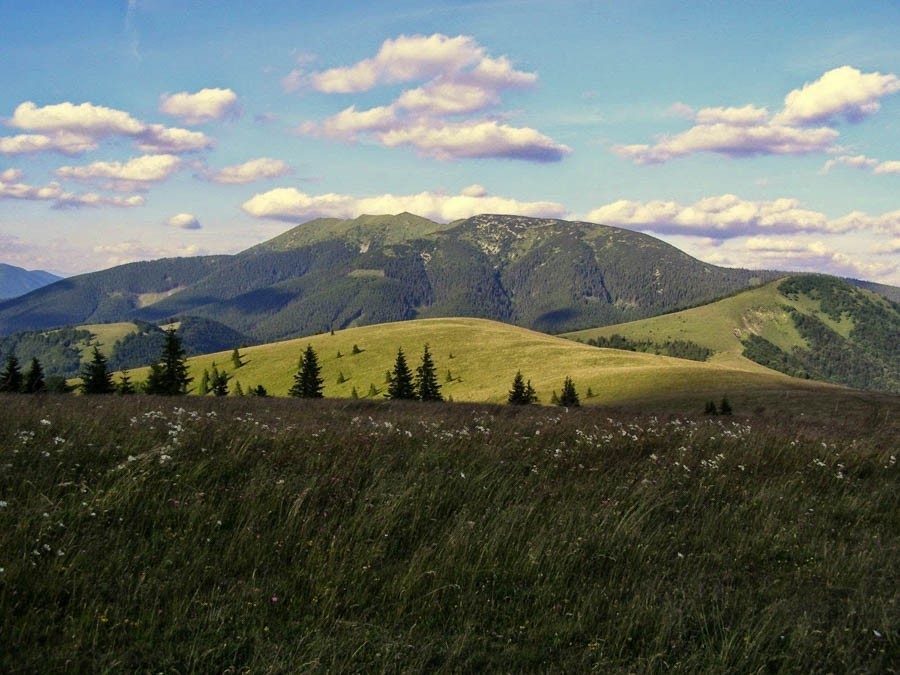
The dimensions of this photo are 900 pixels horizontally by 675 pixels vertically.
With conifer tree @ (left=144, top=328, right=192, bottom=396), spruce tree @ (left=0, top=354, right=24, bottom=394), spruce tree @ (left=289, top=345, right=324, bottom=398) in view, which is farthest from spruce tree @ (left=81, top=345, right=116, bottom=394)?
spruce tree @ (left=289, top=345, right=324, bottom=398)

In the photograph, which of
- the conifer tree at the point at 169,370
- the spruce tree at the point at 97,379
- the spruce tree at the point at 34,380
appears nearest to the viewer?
the spruce tree at the point at 34,380

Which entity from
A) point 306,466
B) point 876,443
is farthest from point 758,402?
point 306,466

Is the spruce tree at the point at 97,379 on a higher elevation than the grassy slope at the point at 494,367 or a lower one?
higher

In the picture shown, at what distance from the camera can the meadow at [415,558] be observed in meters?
4.37

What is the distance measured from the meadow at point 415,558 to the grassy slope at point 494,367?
65.8 meters

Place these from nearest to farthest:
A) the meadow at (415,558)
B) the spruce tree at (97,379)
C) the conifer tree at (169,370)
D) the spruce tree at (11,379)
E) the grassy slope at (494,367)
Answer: the meadow at (415,558) → the spruce tree at (11,379) → the spruce tree at (97,379) → the conifer tree at (169,370) → the grassy slope at (494,367)

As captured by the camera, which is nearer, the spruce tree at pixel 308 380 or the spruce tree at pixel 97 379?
the spruce tree at pixel 97 379

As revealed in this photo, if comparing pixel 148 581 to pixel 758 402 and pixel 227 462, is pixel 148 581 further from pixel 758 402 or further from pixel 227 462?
pixel 758 402

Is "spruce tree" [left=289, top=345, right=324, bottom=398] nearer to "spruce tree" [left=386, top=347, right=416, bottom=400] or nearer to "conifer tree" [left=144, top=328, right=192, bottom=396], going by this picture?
"spruce tree" [left=386, top=347, right=416, bottom=400]

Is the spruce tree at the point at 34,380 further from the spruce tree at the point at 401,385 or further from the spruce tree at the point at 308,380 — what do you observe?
the spruce tree at the point at 401,385

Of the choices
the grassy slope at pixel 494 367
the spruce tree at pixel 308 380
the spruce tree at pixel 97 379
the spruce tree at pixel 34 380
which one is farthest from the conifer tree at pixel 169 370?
the grassy slope at pixel 494 367

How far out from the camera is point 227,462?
25.0 ft

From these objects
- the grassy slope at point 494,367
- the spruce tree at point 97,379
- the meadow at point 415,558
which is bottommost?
the grassy slope at point 494,367

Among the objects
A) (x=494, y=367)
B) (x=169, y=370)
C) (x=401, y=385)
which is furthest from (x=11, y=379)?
(x=494, y=367)
